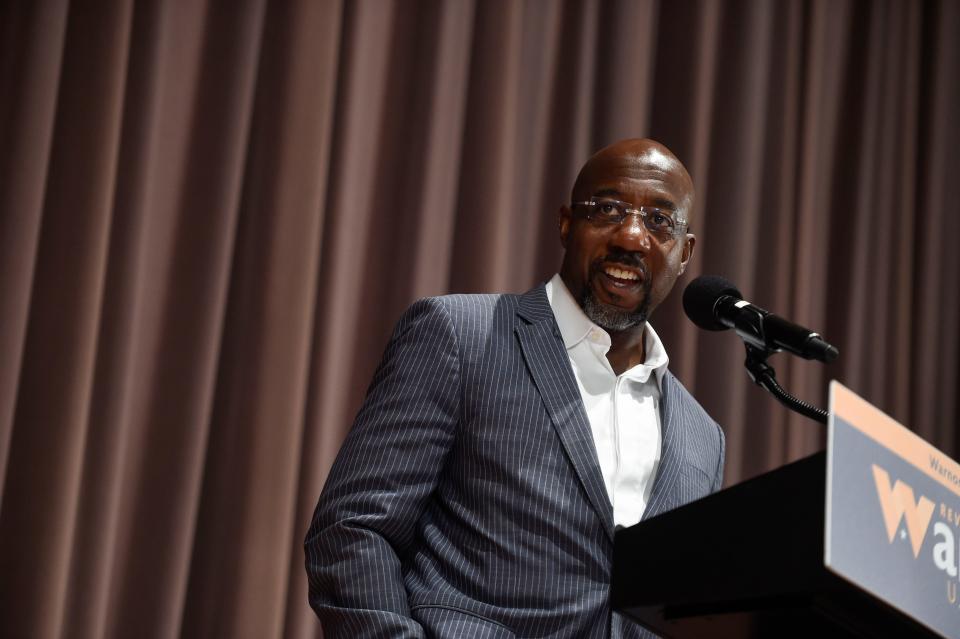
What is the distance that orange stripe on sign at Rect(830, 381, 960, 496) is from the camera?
1.02 metres

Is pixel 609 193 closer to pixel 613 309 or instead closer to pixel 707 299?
pixel 613 309

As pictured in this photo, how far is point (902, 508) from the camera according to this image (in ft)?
3.52

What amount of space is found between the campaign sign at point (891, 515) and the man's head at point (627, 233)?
0.78 m

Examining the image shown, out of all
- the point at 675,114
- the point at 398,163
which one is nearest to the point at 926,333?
the point at 675,114

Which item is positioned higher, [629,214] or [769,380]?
[629,214]

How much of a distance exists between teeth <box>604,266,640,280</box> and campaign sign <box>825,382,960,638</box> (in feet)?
2.56

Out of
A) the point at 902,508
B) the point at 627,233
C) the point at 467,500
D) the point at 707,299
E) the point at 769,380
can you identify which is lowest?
the point at 467,500

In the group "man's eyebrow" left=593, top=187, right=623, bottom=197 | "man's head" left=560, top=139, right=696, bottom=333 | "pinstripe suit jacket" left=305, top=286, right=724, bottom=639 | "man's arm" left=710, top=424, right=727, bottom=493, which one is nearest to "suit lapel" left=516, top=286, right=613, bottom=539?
"pinstripe suit jacket" left=305, top=286, right=724, bottom=639

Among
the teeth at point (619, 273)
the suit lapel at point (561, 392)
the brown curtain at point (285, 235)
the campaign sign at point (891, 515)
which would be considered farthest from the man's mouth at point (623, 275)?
the brown curtain at point (285, 235)

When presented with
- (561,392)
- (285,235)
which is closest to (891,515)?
(561,392)

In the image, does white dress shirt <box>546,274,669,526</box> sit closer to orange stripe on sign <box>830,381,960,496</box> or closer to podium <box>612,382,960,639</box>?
podium <box>612,382,960,639</box>

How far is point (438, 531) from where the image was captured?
5.42 feet

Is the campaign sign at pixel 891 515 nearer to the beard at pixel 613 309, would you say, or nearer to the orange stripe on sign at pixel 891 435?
the orange stripe on sign at pixel 891 435

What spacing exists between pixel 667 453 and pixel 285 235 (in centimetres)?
124
